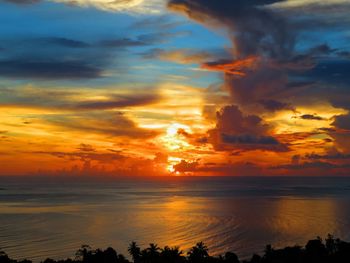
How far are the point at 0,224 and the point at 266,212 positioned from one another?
3644 inches

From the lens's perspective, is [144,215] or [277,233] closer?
[277,233]

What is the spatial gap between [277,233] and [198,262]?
2271 inches

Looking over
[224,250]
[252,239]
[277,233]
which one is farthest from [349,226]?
[224,250]

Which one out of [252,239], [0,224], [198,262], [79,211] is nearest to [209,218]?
[252,239]

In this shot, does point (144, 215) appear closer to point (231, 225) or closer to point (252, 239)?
point (231, 225)

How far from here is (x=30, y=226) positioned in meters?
129

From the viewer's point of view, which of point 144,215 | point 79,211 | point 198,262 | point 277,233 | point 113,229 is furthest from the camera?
point 79,211

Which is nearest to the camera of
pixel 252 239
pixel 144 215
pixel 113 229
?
pixel 252 239

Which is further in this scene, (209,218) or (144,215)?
(144,215)

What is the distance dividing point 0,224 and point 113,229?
34928 mm

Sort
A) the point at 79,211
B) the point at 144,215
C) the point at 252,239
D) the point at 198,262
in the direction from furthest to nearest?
1. the point at 79,211
2. the point at 144,215
3. the point at 252,239
4. the point at 198,262

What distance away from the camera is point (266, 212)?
169500mm

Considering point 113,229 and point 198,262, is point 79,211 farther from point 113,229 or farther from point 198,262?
point 198,262

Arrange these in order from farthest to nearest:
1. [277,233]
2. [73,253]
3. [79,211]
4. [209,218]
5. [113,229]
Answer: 1. [79,211]
2. [209,218]
3. [113,229]
4. [277,233]
5. [73,253]
